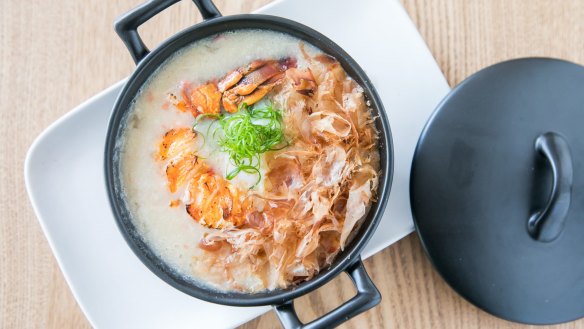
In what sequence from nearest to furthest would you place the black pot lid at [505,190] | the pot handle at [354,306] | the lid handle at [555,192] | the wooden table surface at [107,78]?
the pot handle at [354,306] < the lid handle at [555,192] < the black pot lid at [505,190] < the wooden table surface at [107,78]

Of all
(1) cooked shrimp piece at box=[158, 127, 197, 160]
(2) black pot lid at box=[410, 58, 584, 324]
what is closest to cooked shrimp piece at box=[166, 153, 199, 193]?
(1) cooked shrimp piece at box=[158, 127, 197, 160]

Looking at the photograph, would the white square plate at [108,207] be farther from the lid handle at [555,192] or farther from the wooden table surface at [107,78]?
the lid handle at [555,192]

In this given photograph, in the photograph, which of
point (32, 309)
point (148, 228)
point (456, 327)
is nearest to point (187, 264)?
point (148, 228)

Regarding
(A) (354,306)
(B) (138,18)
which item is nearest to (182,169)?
(B) (138,18)

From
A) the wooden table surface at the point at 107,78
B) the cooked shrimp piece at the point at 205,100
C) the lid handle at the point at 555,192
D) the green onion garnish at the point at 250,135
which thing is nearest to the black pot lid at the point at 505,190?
the lid handle at the point at 555,192

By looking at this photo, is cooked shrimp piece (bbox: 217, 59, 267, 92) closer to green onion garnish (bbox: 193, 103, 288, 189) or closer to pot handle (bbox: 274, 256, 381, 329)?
green onion garnish (bbox: 193, 103, 288, 189)

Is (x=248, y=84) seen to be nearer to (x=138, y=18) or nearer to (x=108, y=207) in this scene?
(x=138, y=18)
